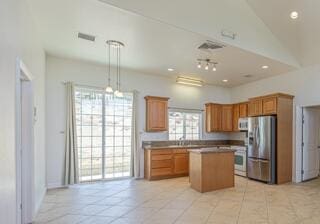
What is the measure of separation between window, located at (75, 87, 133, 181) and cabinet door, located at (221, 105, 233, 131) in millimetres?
3330

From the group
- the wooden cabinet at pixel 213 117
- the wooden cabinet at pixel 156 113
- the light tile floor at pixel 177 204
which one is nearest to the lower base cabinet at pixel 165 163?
the light tile floor at pixel 177 204

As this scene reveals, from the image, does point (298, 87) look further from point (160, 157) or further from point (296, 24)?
point (160, 157)

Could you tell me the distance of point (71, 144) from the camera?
520 centimetres

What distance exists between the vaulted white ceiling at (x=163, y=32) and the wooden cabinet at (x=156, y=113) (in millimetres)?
1008

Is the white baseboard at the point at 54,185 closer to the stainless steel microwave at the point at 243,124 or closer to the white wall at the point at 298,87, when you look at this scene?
the stainless steel microwave at the point at 243,124

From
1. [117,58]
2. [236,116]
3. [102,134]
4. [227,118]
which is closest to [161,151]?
[102,134]

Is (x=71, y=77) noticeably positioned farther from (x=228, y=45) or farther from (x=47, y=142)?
(x=228, y=45)

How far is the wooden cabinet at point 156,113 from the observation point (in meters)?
6.30

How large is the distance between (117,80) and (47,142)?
2356 millimetres

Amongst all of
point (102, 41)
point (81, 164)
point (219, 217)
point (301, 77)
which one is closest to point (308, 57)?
point (301, 77)

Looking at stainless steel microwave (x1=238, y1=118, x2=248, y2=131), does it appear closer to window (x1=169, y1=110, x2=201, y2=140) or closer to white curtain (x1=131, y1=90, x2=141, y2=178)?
window (x1=169, y1=110, x2=201, y2=140)

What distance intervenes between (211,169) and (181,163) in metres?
1.57

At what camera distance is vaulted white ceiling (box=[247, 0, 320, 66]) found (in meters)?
4.18

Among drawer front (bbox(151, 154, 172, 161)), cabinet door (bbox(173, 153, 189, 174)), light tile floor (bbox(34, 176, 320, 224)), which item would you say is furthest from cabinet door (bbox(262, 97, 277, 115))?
drawer front (bbox(151, 154, 172, 161))
